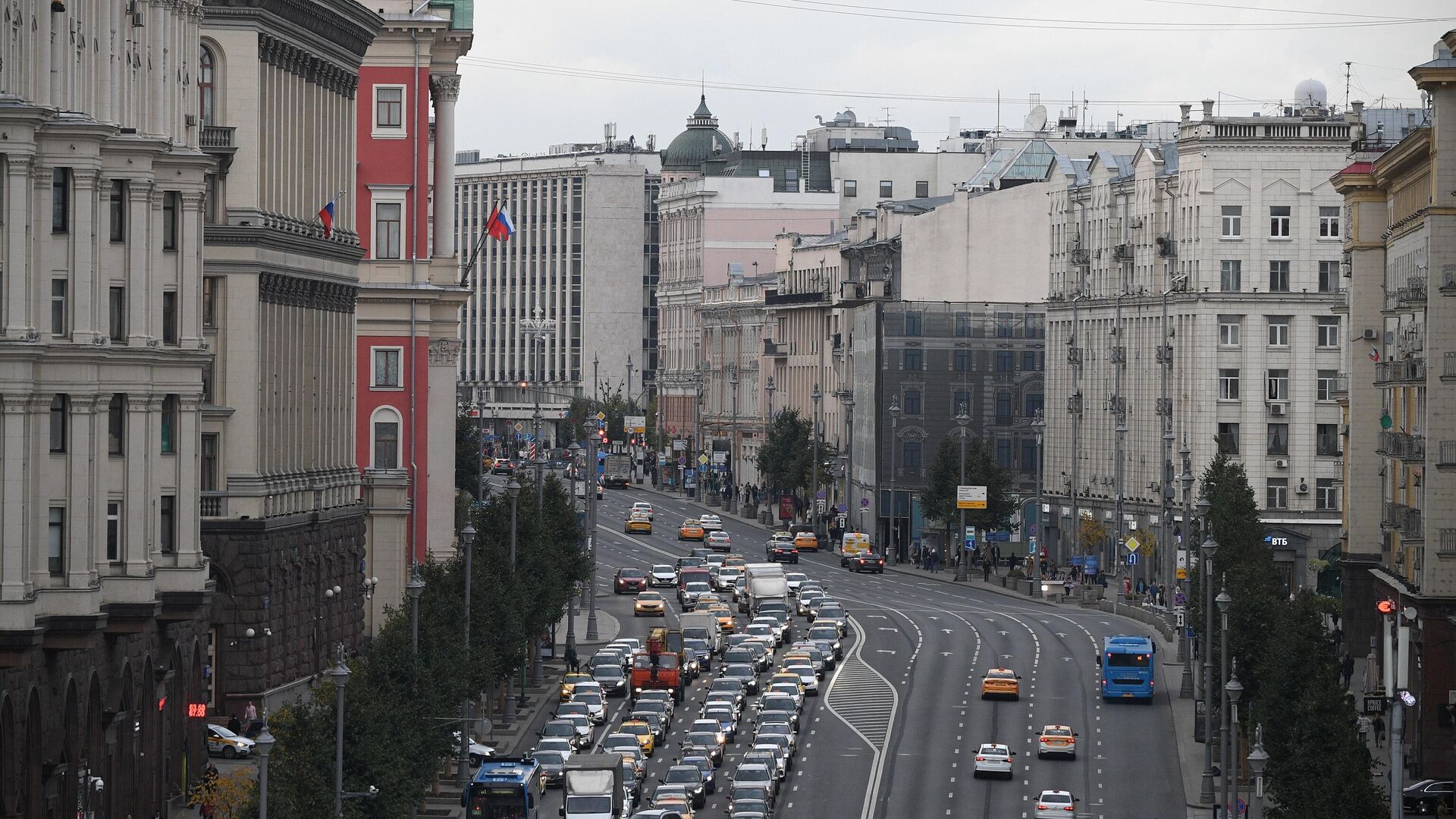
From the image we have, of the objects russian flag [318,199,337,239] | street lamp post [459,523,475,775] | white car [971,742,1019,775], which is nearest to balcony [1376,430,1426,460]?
white car [971,742,1019,775]

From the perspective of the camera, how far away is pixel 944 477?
170500mm

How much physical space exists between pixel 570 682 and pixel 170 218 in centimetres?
3534

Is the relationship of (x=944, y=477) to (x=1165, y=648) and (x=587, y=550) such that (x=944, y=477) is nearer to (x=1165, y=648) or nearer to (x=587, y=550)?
(x=587, y=550)

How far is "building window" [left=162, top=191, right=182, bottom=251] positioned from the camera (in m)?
77.0

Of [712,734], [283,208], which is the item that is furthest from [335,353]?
[712,734]

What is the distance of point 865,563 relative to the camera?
170 m

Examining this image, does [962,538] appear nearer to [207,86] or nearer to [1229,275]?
[1229,275]

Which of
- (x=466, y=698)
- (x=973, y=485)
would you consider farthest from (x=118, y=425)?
(x=973, y=485)

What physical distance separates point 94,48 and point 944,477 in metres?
103

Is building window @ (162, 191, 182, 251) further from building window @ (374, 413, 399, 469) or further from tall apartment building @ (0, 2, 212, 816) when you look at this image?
building window @ (374, 413, 399, 469)

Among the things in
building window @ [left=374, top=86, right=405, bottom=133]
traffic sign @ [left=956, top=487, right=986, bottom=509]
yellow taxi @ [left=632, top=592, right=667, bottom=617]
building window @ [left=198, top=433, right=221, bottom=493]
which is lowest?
yellow taxi @ [left=632, top=592, right=667, bottom=617]

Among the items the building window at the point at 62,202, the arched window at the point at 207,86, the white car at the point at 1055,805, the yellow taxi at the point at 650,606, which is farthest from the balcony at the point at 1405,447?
the yellow taxi at the point at 650,606

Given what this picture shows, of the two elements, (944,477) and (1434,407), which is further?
(944,477)

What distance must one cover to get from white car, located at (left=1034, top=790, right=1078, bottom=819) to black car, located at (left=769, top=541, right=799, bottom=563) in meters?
88.7
